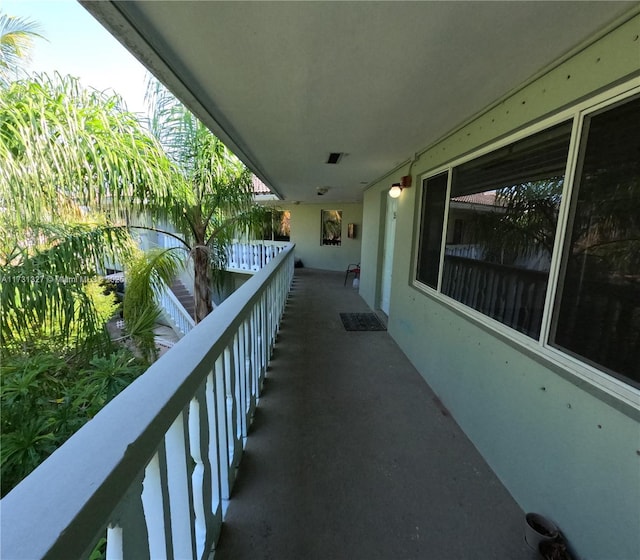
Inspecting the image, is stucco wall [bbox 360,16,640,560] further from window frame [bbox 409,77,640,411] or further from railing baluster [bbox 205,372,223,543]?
railing baluster [bbox 205,372,223,543]

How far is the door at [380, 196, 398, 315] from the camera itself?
5.04 m

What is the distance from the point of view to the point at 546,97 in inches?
63.7

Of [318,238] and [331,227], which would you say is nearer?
[331,227]

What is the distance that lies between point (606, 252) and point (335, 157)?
3.04 m

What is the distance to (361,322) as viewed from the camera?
15.8ft

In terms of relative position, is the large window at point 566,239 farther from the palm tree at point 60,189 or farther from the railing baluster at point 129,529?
the palm tree at point 60,189

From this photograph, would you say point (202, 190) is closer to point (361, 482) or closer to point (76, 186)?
point (76, 186)

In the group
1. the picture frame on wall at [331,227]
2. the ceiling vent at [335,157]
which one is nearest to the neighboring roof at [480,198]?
the ceiling vent at [335,157]

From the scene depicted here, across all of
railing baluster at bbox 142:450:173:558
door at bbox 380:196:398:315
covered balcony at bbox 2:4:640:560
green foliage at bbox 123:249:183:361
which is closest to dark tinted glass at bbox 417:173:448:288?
covered balcony at bbox 2:4:640:560

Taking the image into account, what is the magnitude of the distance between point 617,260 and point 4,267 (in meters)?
4.12

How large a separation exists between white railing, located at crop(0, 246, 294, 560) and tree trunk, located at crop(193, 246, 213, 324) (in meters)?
3.38

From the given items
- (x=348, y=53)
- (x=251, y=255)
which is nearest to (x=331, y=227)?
(x=251, y=255)

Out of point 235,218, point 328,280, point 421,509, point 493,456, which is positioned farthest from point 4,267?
point 328,280

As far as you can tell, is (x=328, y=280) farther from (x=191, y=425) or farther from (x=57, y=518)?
(x=57, y=518)
